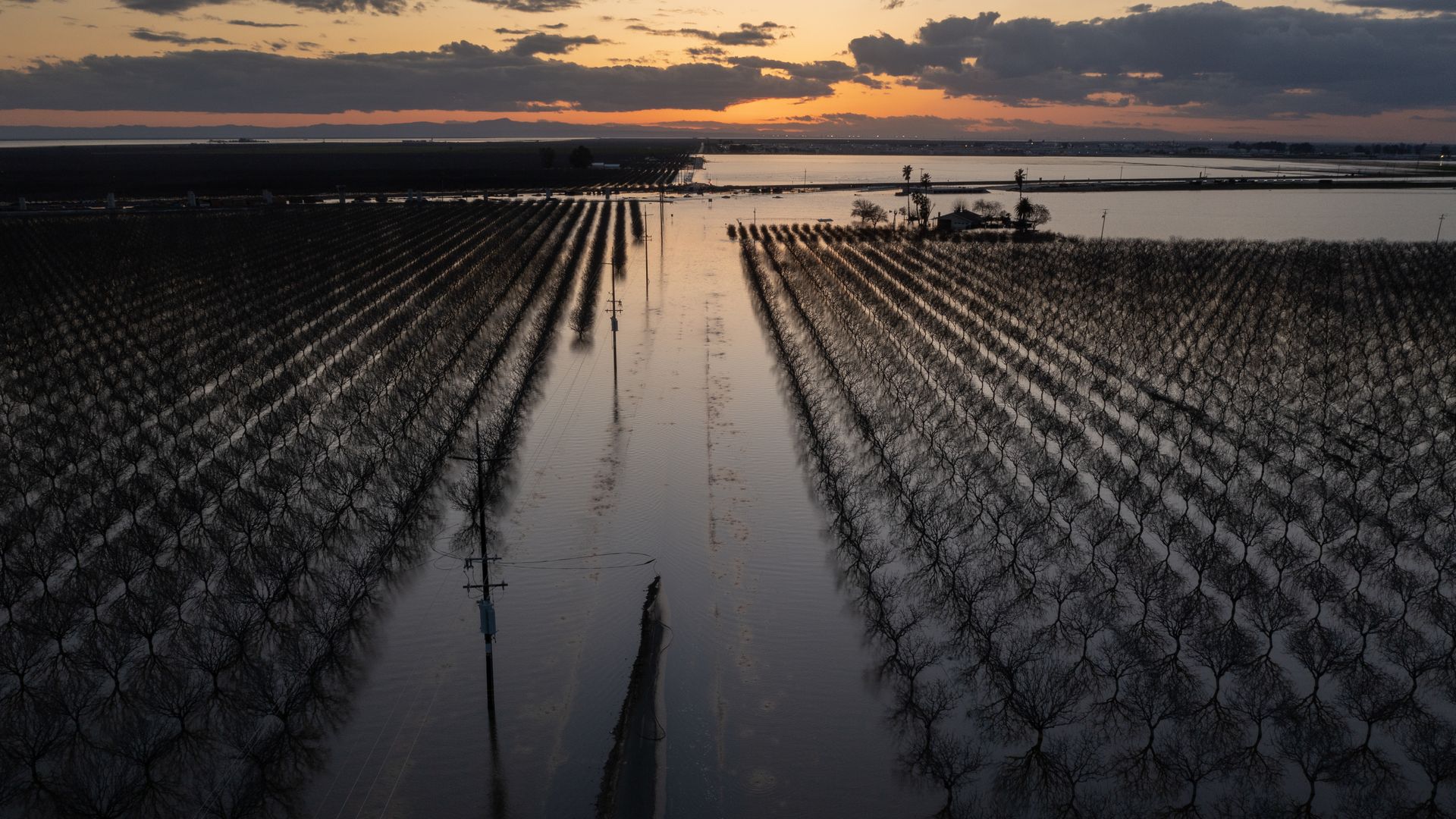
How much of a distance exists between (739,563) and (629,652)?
5117 mm

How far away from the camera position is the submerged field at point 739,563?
17531 mm

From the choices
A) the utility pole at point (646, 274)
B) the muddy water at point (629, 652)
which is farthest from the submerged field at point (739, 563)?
the utility pole at point (646, 274)

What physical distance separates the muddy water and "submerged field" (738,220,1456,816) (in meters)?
1.45

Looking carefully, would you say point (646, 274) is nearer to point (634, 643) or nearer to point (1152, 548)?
point (1152, 548)

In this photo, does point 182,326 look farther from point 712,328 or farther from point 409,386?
point 712,328

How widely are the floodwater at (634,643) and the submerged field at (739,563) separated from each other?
10 centimetres

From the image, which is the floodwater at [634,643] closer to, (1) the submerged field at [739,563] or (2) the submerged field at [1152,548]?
(1) the submerged field at [739,563]

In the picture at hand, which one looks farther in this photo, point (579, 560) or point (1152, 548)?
point (1152, 548)

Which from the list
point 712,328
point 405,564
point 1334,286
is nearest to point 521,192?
point 712,328

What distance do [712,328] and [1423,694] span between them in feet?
124

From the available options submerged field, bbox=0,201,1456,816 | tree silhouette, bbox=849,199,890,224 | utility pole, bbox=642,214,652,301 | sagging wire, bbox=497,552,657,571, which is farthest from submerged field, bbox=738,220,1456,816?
tree silhouette, bbox=849,199,890,224

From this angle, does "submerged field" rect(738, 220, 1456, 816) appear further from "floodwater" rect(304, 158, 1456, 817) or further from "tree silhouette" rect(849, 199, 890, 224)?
"tree silhouette" rect(849, 199, 890, 224)

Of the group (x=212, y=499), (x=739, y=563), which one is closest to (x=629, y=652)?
(x=739, y=563)

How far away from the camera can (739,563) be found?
83.8 ft
